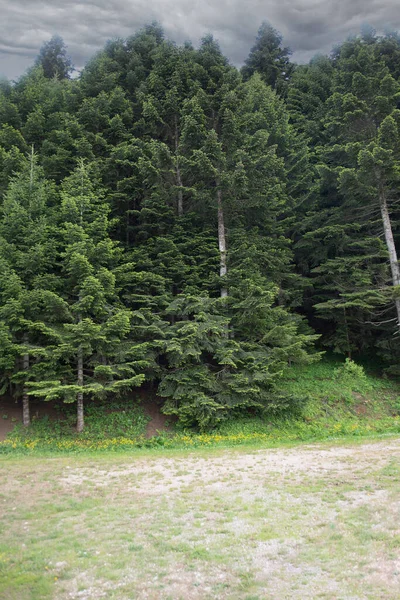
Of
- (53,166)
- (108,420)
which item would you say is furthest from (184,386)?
(53,166)

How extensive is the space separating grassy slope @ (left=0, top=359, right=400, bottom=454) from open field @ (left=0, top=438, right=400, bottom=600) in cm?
274

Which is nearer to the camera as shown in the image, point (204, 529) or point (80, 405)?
point (204, 529)

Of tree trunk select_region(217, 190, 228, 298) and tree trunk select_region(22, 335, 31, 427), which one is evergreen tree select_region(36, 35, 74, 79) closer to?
tree trunk select_region(217, 190, 228, 298)

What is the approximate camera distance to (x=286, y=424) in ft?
46.0

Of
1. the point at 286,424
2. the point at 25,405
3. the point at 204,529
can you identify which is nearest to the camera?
the point at 204,529

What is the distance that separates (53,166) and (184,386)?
1370 centimetres

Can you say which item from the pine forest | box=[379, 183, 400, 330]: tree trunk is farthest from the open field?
box=[379, 183, 400, 330]: tree trunk

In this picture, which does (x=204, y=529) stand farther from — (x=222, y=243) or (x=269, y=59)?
(x=269, y=59)

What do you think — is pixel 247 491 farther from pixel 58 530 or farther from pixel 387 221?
pixel 387 221

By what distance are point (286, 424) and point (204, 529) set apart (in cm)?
875

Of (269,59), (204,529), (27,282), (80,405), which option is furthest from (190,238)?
(269,59)

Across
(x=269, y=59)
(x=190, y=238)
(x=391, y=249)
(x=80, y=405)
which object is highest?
(x=269, y=59)

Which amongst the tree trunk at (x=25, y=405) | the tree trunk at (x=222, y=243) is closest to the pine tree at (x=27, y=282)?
the tree trunk at (x=25, y=405)

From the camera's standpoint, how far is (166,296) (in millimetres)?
15633
